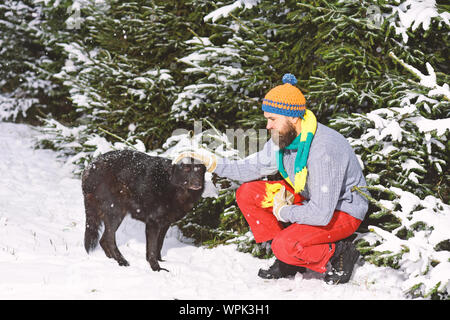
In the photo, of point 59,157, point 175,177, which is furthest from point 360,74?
point 59,157

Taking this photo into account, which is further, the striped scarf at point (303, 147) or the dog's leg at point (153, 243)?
the dog's leg at point (153, 243)

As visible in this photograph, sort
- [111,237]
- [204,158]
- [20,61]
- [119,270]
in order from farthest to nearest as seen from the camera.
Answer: [20,61]
[111,237]
[204,158]
[119,270]

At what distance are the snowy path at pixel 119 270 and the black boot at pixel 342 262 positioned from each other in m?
0.11

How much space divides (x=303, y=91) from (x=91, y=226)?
2.87 meters

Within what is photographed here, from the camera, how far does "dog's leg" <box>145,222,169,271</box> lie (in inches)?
152

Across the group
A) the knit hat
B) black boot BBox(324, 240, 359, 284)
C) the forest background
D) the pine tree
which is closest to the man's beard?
the knit hat

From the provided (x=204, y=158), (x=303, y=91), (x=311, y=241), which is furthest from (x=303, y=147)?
(x=303, y=91)

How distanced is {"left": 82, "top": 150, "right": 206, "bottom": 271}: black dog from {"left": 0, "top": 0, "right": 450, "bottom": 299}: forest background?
552mm

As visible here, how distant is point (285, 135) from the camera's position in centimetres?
336

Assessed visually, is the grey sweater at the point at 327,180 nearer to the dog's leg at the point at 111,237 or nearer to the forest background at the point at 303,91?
the forest background at the point at 303,91

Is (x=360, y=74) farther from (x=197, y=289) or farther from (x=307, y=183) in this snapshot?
(x=197, y=289)

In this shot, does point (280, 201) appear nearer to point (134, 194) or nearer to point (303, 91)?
point (134, 194)

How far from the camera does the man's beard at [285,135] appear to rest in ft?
11.0

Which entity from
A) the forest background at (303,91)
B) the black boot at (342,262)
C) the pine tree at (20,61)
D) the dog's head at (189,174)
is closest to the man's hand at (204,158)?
the dog's head at (189,174)
